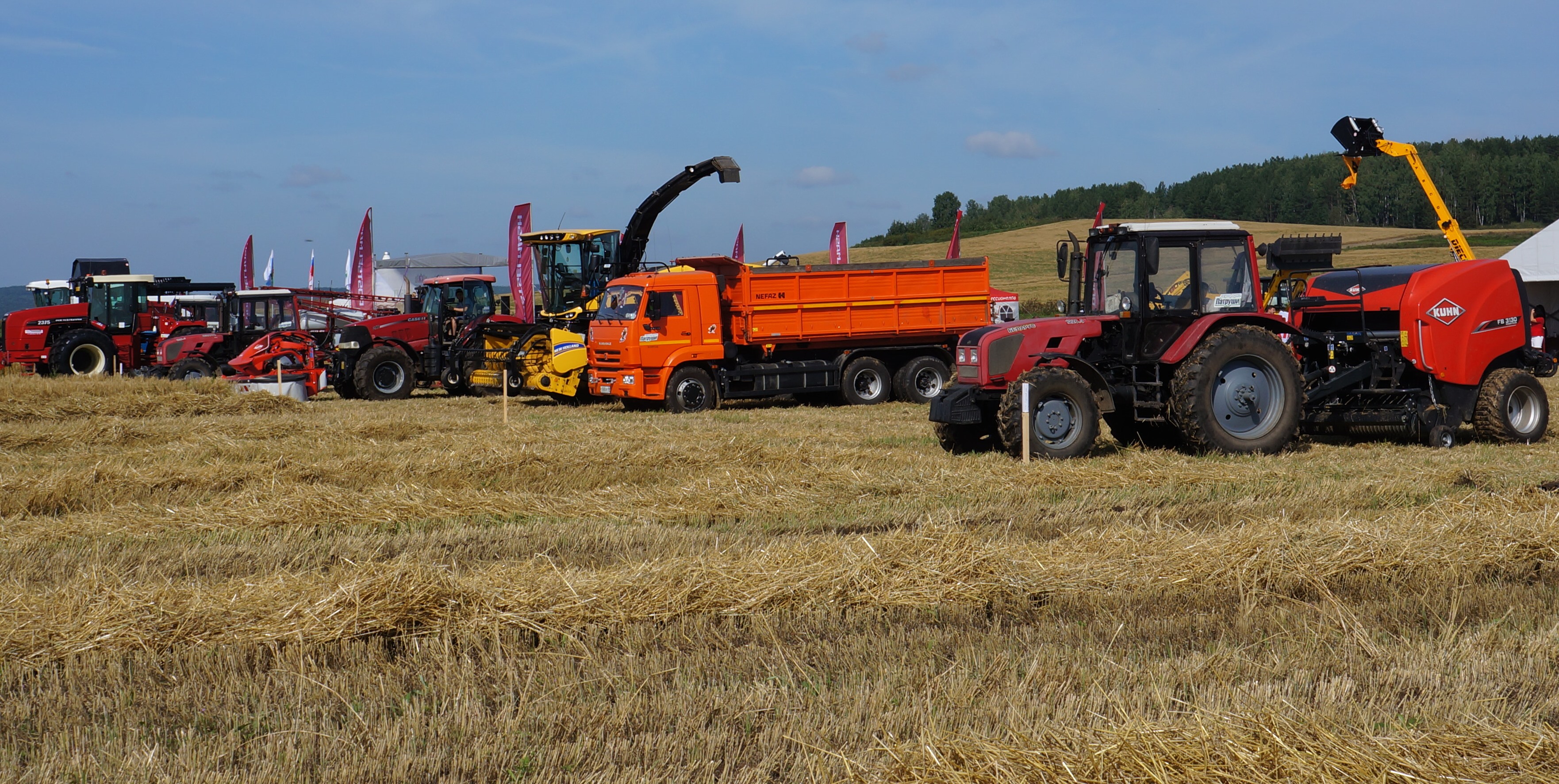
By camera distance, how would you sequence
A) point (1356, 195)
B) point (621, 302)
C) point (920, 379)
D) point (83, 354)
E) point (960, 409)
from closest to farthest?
1. point (960, 409)
2. point (621, 302)
3. point (920, 379)
4. point (83, 354)
5. point (1356, 195)

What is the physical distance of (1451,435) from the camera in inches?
402

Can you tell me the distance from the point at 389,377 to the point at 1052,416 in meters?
12.7

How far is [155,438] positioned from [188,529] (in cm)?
505

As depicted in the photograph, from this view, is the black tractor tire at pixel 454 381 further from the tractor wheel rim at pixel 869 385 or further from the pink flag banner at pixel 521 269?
the tractor wheel rim at pixel 869 385

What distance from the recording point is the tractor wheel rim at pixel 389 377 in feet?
62.1

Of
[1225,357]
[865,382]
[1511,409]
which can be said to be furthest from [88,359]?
[1511,409]

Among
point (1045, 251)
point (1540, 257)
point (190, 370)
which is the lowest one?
point (190, 370)

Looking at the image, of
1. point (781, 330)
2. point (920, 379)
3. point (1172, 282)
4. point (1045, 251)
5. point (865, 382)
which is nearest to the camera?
point (1172, 282)

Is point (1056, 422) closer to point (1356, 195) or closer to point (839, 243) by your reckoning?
point (839, 243)

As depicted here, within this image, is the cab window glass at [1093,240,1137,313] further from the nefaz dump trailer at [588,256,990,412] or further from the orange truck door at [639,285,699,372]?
the orange truck door at [639,285,699,372]

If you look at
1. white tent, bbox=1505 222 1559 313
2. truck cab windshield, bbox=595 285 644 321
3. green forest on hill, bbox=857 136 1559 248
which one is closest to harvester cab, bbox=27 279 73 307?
truck cab windshield, bbox=595 285 644 321

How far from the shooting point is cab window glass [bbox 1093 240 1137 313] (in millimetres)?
9875

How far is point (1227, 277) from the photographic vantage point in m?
9.97

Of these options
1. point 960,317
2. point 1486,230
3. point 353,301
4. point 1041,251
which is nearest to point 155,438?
point 960,317
